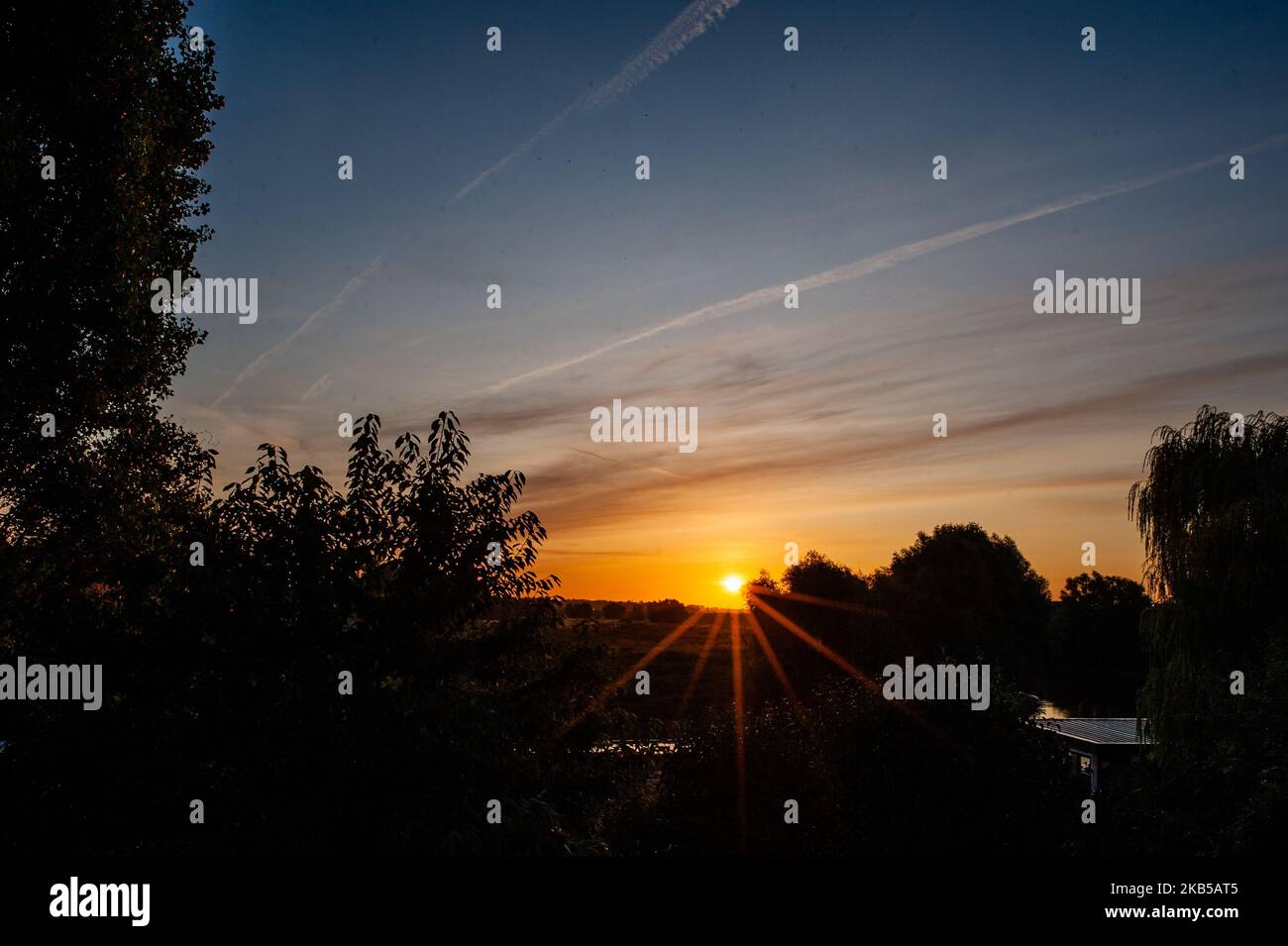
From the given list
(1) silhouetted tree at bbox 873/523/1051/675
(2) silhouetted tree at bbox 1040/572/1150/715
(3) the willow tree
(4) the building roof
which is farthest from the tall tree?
(2) silhouetted tree at bbox 1040/572/1150/715

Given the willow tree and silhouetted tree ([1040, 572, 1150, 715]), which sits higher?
Answer: the willow tree

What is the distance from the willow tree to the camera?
19797 millimetres

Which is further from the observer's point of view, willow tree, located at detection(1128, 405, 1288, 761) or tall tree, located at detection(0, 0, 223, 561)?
willow tree, located at detection(1128, 405, 1288, 761)

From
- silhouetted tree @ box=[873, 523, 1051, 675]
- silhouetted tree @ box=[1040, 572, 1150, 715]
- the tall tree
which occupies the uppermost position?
the tall tree

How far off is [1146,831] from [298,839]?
575 inches

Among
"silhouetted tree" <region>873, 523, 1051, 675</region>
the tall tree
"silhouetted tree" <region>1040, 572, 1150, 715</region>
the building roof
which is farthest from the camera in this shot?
"silhouetted tree" <region>1040, 572, 1150, 715</region>

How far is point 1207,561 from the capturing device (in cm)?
2102

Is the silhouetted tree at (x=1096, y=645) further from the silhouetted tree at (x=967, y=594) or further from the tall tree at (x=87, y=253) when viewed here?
the tall tree at (x=87, y=253)

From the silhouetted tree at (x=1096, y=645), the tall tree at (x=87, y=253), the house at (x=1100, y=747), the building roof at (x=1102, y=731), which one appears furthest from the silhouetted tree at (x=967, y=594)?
the tall tree at (x=87, y=253)

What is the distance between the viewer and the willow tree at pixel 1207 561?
19797 mm

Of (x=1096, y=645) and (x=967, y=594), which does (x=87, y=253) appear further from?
(x=1096, y=645)

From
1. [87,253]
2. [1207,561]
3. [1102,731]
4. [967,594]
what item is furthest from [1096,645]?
[87,253]

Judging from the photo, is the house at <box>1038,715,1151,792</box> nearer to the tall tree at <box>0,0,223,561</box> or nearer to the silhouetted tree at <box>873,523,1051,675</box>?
the silhouetted tree at <box>873,523,1051,675</box>
